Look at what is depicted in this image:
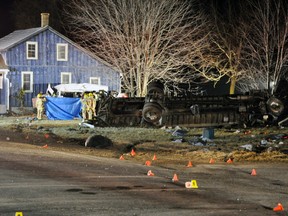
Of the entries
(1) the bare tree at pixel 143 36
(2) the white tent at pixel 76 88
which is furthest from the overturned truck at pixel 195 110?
(2) the white tent at pixel 76 88

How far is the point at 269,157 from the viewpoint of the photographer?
56.7ft

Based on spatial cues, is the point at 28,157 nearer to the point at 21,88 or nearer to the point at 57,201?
the point at 57,201

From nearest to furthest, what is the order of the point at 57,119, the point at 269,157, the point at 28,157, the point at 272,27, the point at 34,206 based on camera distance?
the point at 34,206
the point at 28,157
the point at 269,157
the point at 57,119
the point at 272,27

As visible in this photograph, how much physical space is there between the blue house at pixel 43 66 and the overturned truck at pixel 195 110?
47.8ft

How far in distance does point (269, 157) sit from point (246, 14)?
28139mm

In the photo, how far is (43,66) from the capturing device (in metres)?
40.6

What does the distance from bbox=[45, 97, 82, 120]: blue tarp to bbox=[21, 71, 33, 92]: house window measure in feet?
22.0

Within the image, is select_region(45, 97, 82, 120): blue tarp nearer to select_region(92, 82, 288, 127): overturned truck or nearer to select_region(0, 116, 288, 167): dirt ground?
select_region(0, 116, 288, 167): dirt ground

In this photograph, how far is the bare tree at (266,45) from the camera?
36.7 meters

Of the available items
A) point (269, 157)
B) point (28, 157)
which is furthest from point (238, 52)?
point (28, 157)

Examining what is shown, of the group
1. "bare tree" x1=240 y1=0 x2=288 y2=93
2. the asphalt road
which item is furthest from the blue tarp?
the asphalt road

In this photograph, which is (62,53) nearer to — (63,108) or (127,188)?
(63,108)

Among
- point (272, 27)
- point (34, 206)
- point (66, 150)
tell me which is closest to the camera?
point (34, 206)

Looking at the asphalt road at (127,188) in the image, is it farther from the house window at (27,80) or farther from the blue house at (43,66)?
the house window at (27,80)
